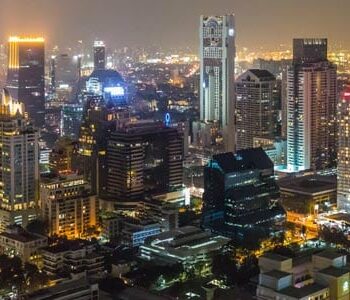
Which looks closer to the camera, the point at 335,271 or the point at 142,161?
the point at 335,271

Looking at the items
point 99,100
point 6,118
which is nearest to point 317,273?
point 6,118

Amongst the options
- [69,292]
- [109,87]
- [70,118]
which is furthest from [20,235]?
[70,118]

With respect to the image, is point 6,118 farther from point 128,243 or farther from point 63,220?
point 128,243

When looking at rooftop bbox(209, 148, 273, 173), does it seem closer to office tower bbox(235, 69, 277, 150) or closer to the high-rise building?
the high-rise building

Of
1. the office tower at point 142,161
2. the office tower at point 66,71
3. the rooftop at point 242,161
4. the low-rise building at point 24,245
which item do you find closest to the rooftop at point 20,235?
the low-rise building at point 24,245

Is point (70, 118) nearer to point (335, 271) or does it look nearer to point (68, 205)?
point (68, 205)

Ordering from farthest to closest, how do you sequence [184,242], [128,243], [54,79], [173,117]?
[54,79] < [173,117] < [128,243] < [184,242]

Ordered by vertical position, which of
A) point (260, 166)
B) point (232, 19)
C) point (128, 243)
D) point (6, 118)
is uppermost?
point (232, 19)
